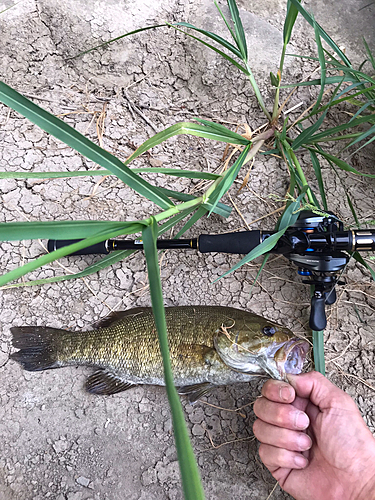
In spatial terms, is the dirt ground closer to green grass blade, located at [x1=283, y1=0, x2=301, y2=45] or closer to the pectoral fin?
the pectoral fin

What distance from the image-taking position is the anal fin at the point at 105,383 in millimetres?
1419

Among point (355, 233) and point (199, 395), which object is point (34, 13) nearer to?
point (355, 233)

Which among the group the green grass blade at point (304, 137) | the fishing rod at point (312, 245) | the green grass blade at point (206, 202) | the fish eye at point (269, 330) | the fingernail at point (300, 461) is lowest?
the fingernail at point (300, 461)

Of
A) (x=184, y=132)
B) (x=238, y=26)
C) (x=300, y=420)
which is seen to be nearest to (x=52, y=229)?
(x=184, y=132)

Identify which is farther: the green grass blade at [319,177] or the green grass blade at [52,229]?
the green grass blade at [319,177]

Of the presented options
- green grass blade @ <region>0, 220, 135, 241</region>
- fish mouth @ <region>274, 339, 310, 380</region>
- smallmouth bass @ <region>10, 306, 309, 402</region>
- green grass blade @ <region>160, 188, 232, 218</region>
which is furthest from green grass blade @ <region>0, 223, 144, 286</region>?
fish mouth @ <region>274, 339, 310, 380</region>

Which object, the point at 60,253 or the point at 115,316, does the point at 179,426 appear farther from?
the point at 115,316

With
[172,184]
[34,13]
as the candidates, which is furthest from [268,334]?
[34,13]

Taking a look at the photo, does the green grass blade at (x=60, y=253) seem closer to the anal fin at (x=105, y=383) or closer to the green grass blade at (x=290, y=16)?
the anal fin at (x=105, y=383)

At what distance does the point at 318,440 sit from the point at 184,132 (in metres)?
1.11

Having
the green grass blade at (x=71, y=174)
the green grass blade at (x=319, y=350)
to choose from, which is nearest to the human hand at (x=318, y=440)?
the green grass blade at (x=319, y=350)

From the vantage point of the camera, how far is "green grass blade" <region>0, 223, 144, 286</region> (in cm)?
67

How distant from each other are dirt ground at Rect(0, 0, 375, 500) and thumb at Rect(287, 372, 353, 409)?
0.76 ft

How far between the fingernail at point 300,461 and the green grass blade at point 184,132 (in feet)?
3.56
